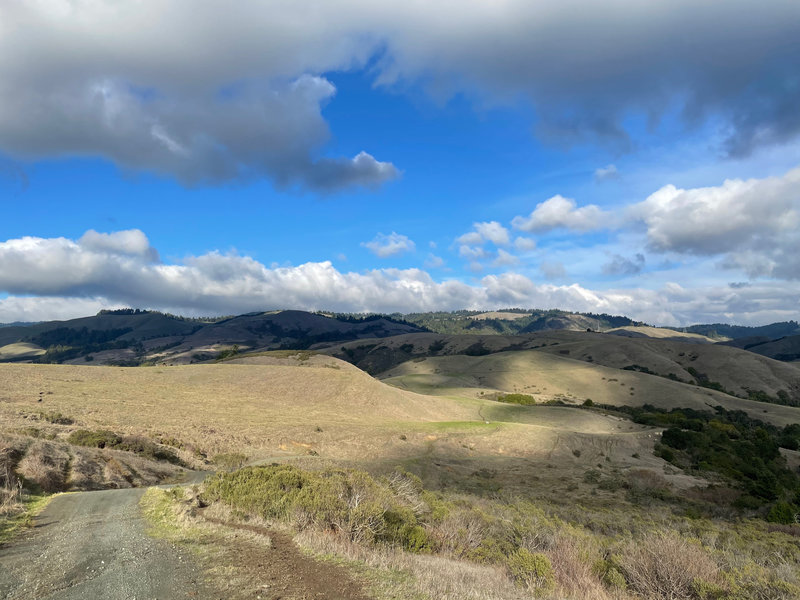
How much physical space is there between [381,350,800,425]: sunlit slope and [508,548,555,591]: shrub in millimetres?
86808

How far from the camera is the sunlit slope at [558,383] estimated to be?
99363 millimetres

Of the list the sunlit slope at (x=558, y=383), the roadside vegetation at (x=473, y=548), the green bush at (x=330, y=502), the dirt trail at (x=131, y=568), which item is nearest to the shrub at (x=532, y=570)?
the roadside vegetation at (x=473, y=548)

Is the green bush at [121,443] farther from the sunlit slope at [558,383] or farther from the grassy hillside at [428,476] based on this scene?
the sunlit slope at [558,383]

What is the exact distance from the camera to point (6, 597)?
26.6ft

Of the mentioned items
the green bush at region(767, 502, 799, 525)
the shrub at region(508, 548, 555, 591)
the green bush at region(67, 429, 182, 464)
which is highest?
the shrub at region(508, 548, 555, 591)

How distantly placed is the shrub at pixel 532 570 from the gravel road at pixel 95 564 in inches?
278

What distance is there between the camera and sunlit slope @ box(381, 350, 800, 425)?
99.4 meters

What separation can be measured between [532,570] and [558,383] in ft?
407

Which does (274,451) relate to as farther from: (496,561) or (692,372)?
(692,372)

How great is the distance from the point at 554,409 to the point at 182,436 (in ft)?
195

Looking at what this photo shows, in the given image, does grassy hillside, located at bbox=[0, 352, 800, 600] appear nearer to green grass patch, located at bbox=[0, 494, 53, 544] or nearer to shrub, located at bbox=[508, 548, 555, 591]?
shrub, located at bbox=[508, 548, 555, 591]

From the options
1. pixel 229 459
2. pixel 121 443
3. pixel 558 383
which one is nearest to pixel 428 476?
pixel 229 459

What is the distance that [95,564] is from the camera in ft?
32.1

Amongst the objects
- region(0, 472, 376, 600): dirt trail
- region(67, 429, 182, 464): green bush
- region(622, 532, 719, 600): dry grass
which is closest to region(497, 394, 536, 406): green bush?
region(67, 429, 182, 464): green bush
